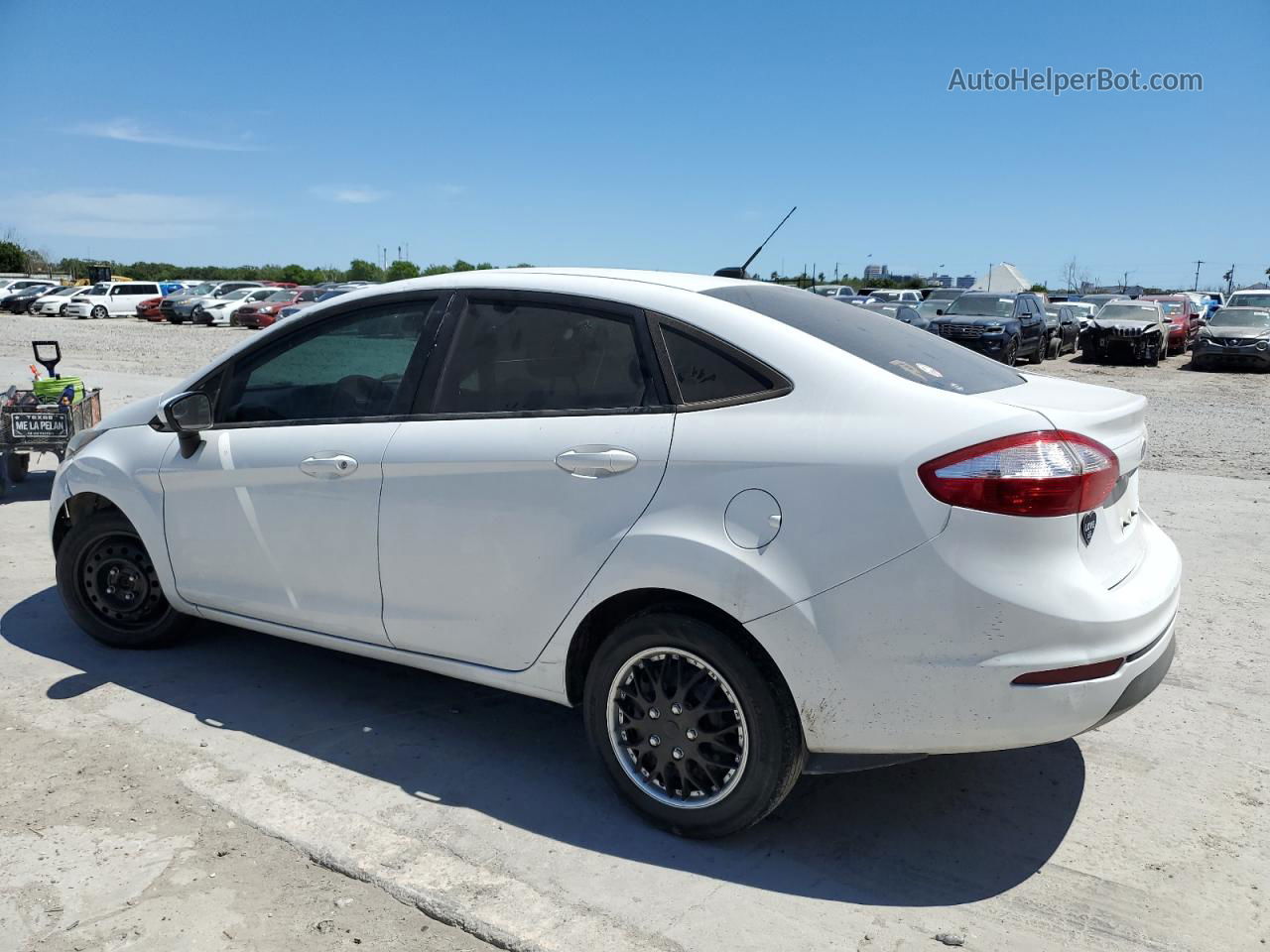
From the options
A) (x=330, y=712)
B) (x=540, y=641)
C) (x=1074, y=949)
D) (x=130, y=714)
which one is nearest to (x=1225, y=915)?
(x=1074, y=949)

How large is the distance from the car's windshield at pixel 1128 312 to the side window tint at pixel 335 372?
2666cm

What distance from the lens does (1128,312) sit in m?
27.2

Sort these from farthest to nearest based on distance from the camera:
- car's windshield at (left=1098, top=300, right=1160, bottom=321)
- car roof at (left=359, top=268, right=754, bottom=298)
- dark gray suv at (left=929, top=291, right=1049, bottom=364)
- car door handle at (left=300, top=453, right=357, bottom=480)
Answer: car's windshield at (left=1098, top=300, right=1160, bottom=321) → dark gray suv at (left=929, top=291, right=1049, bottom=364) → car door handle at (left=300, top=453, right=357, bottom=480) → car roof at (left=359, top=268, right=754, bottom=298)

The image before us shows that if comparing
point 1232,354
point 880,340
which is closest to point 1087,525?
point 880,340

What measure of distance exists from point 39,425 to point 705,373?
6.65 metres

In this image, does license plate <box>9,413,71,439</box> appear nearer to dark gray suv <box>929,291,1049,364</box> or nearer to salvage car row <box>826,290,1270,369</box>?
salvage car row <box>826,290,1270,369</box>

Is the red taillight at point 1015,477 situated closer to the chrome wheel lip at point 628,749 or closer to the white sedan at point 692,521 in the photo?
the white sedan at point 692,521

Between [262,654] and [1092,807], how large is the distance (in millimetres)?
3616

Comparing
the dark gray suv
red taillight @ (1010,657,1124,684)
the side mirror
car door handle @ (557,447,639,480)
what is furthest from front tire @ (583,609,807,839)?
the dark gray suv

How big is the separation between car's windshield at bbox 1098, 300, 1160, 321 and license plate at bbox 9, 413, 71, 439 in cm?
2553

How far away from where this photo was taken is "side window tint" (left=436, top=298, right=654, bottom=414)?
3443 millimetres

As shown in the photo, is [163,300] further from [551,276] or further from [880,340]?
[880,340]

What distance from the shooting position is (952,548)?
9.21 feet

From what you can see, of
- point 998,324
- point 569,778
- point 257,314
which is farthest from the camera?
point 257,314
